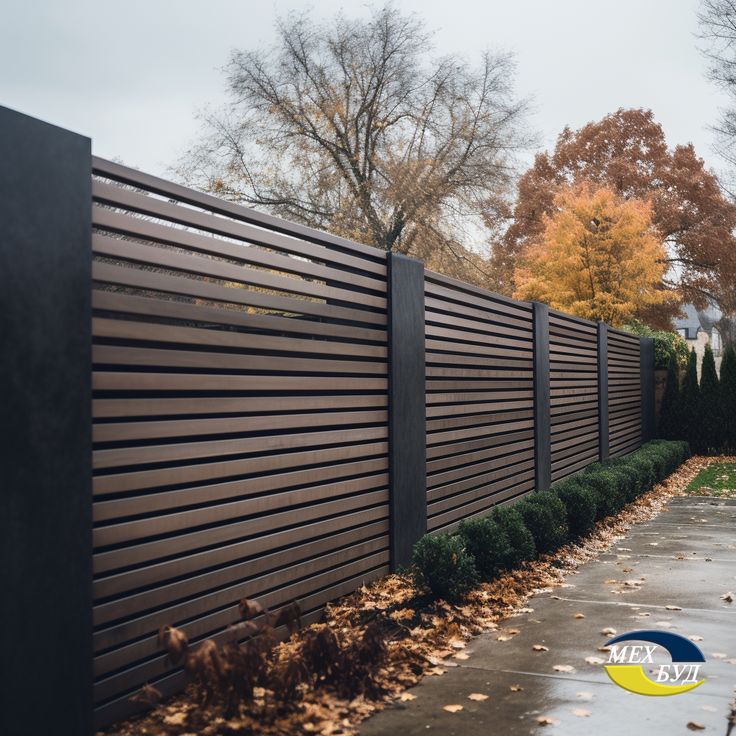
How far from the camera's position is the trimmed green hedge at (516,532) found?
552cm

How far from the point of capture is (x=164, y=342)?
149 inches

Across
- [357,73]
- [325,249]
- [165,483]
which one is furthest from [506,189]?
[165,483]

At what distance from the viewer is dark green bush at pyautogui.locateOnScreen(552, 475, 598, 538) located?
8.30 m

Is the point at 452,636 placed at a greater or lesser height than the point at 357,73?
lesser

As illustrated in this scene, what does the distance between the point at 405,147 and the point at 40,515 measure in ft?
93.4

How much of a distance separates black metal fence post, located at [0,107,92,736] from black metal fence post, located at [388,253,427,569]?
10.1 feet

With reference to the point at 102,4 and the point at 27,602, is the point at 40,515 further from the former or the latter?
the point at 102,4

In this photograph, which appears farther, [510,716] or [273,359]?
[273,359]

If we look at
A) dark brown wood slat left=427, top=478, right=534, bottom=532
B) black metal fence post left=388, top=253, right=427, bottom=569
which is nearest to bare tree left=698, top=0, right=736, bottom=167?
dark brown wood slat left=427, top=478, right=534, bottom=532

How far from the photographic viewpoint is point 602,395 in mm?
13453

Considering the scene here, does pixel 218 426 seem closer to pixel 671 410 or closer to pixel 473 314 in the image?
pixel 473 314

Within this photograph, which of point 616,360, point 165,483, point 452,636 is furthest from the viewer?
point 616,360

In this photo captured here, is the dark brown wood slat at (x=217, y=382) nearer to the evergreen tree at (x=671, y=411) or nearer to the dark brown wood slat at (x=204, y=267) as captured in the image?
the dark brown wood slat at (x=204, y=267)

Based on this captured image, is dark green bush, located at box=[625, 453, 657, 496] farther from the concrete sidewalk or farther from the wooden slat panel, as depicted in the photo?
the wooden slat panel
